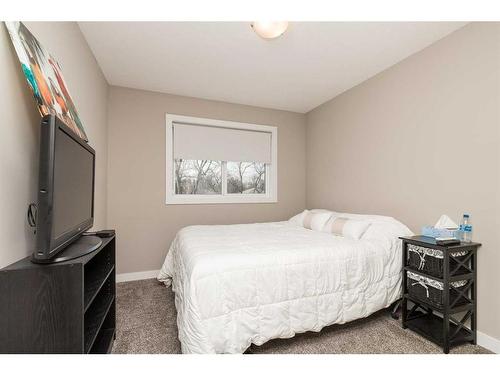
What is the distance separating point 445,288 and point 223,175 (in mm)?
2833

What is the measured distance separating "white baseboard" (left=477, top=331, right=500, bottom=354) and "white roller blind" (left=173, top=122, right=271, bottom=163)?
2.97 meters

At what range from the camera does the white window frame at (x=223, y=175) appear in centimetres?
335

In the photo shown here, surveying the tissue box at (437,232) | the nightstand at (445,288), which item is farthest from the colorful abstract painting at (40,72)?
the tissue box at (437,232)

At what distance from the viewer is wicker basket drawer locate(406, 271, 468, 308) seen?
1.80 meters

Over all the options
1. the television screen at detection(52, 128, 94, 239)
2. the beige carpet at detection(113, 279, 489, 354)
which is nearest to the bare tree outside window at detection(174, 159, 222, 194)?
the beige carpet at detection(113, 279, 489, 354)

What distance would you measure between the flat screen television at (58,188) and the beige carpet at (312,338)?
41.1 inches

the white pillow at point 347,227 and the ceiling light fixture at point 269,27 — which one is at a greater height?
the ceiling light fixture at point 269,27

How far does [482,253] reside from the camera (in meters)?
1.85

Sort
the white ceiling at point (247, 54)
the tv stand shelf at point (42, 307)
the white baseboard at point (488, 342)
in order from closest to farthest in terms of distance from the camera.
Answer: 1. the tv stand shelf at point (42, 307)
2. the white baseboard at point (488, 342)
3. the white ceiling at point (247, 54)

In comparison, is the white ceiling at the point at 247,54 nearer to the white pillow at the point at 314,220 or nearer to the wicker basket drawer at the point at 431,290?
the white pillow at the point at 314,220

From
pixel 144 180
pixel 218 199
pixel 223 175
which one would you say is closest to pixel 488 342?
pixel 218 199

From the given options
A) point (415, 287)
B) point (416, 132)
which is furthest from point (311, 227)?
point (416, 132)

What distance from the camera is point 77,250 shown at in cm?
120
